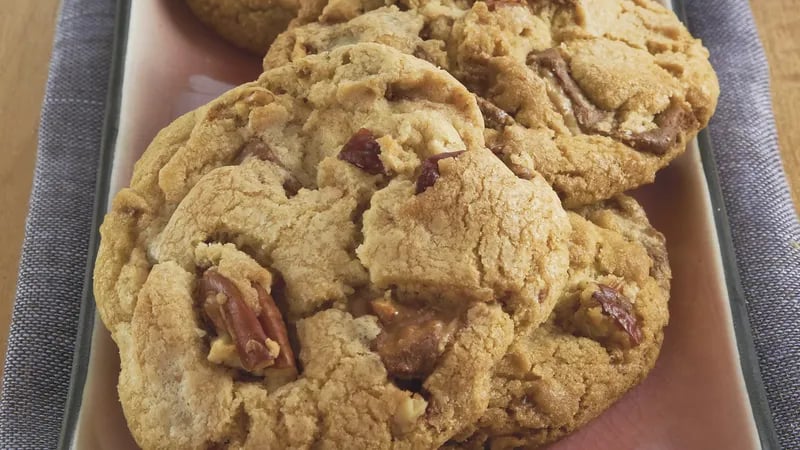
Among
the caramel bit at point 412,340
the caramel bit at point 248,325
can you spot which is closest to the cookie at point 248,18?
the caramel bit at point 248,325

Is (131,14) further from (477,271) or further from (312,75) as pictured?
(477,271)

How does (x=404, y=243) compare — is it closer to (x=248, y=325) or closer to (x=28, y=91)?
(x=248, y=325)

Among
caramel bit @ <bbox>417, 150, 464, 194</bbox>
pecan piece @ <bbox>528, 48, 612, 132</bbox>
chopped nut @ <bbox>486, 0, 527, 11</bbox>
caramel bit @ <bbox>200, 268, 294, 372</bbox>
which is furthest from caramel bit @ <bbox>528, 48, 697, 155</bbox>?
caramel bit @ <bbox>200, 268, 294, 372</bbox>

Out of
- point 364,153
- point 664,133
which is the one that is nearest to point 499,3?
point 664,133

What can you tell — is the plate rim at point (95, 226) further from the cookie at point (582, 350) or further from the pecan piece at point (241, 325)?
the cookie at point (582, 350)

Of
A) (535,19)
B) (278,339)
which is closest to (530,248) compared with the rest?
(278,339)

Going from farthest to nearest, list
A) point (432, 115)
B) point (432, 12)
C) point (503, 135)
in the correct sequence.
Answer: point (432, 12) < point (503, 135) < point (432, 115)
